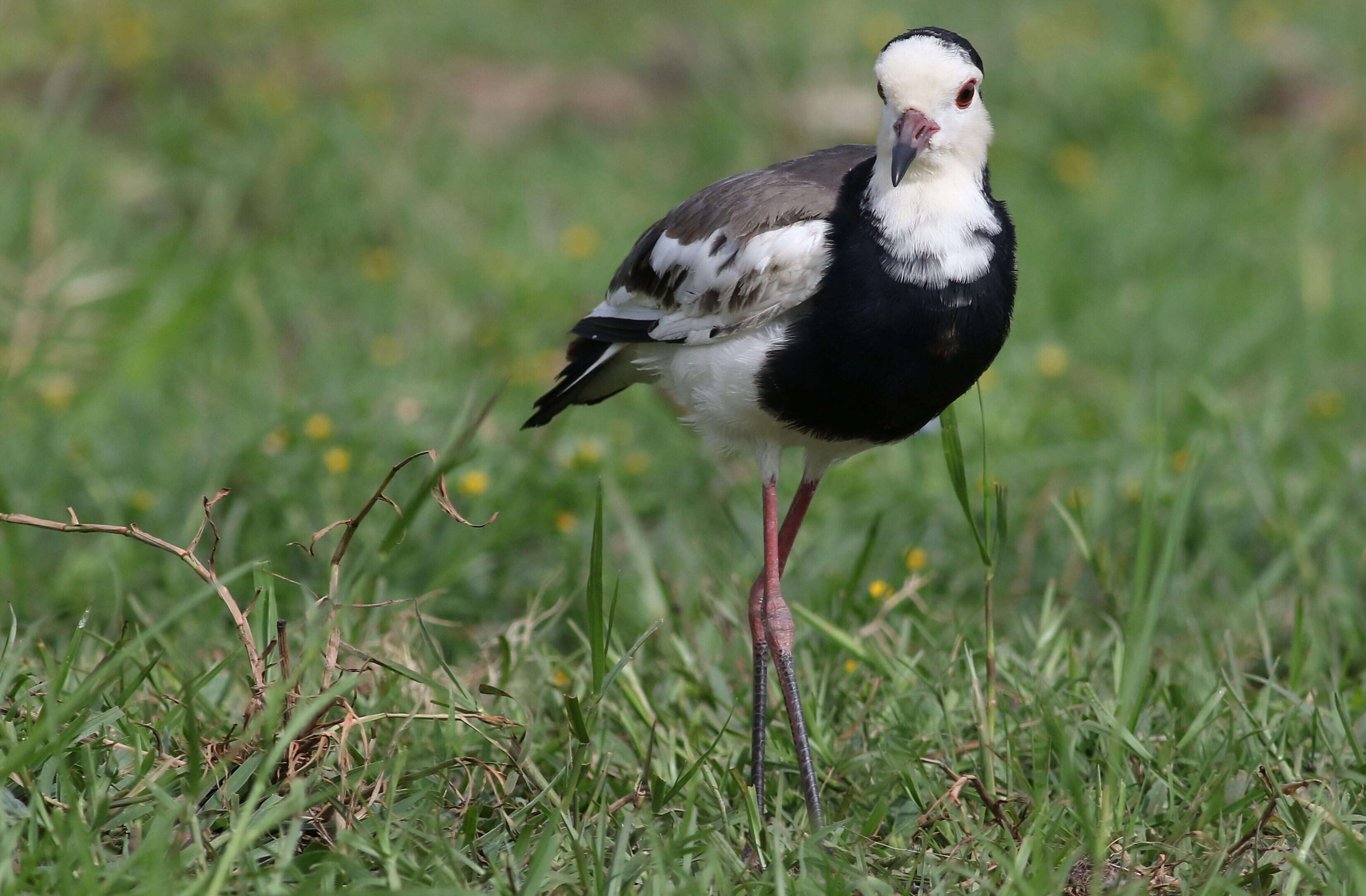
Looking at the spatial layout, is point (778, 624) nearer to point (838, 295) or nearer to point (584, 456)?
point (838, 295)

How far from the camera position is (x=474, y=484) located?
395cm

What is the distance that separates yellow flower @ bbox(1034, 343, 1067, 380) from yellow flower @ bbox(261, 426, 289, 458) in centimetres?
Answer: 263

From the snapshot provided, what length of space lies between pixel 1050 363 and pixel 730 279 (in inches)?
100

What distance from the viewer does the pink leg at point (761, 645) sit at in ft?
9.62

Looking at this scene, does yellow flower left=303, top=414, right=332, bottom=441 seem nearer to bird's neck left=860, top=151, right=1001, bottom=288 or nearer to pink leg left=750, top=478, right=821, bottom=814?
pink leg left=750, top=478, right=821, bottom=814

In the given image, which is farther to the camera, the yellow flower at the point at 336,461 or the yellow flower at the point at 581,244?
the yellow flower at the point at 581,244

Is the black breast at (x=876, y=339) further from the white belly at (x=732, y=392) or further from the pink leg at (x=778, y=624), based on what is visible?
the pink leg at (x=778, y=624)

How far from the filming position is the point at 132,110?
278 inches

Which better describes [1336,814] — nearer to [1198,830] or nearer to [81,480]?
[1198,830]

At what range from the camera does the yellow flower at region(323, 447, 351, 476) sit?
394cm

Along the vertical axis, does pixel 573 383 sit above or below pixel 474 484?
above

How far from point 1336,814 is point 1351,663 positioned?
38.1 inches

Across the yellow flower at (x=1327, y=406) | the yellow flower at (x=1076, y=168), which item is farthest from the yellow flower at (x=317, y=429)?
the yellow flower at (x=1076, y=168)

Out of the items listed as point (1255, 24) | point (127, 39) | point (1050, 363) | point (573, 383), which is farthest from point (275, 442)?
point (1255, 24)
